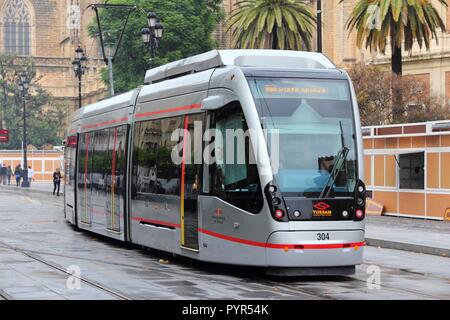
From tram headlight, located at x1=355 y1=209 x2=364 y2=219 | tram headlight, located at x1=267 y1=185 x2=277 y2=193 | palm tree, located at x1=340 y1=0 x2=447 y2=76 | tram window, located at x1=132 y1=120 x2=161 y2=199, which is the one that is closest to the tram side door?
tram window, located at x1=132 y1=120 x2=161 y2=199

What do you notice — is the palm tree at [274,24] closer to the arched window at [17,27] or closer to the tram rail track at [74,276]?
the tram rail track at [74,276]

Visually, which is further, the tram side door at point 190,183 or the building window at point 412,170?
the building window at point 412,170

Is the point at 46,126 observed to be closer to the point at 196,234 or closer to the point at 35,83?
the point at 35,83

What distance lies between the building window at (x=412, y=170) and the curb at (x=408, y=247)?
879 centimetres

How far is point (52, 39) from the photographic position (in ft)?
352


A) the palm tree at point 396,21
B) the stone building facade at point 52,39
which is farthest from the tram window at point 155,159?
the stone building facade at point 52,39

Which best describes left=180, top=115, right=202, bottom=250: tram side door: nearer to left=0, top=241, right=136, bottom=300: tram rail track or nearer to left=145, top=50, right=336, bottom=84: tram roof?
left=145, top=50, right=336, bottom=84: tram roof

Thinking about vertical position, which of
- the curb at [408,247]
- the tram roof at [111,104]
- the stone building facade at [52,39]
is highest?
the stone building facade at [52,39]

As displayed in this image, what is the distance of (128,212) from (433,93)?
123 ft

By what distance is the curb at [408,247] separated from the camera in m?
20.9

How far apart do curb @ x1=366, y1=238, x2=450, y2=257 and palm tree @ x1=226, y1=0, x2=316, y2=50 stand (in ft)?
79.6

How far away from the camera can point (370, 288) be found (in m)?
14.2
